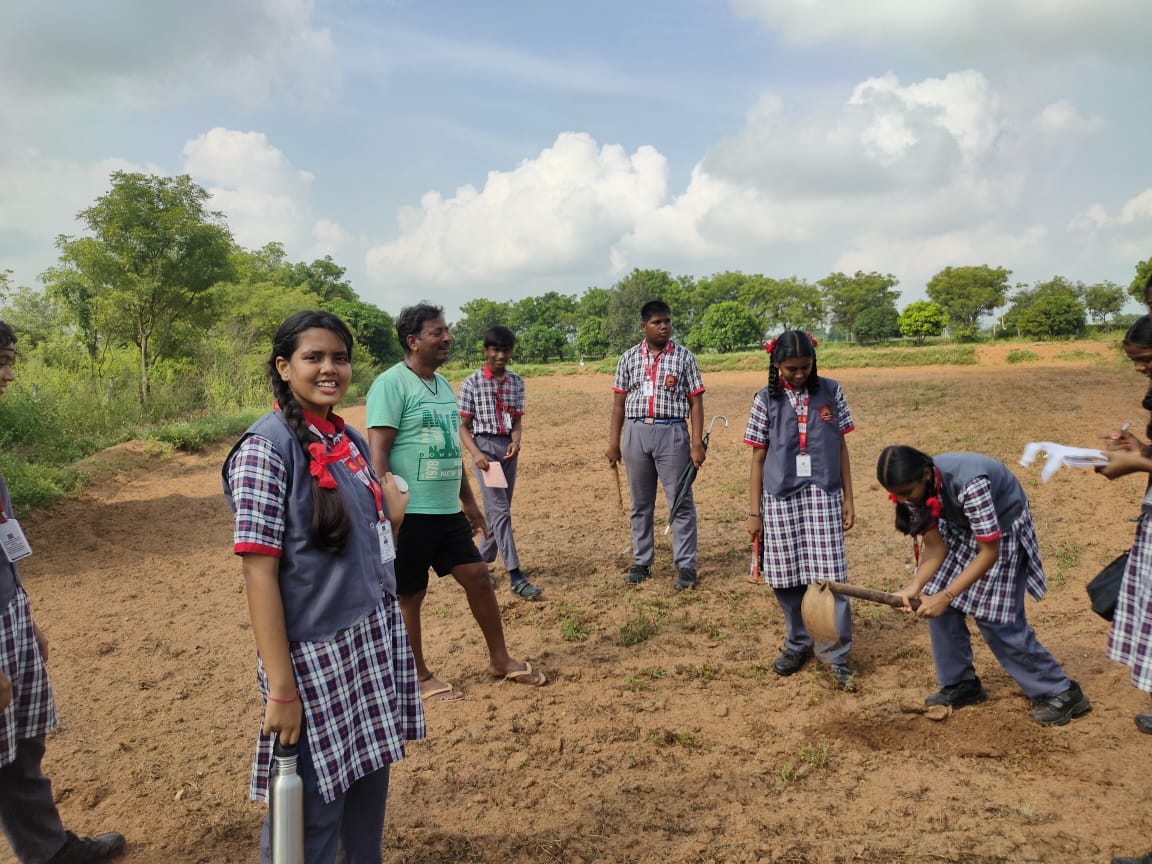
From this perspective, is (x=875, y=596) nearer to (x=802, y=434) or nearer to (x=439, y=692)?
(x=802, y=434)

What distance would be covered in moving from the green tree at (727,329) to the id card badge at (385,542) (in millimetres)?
62130

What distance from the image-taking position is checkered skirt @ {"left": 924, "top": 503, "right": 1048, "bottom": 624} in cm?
323

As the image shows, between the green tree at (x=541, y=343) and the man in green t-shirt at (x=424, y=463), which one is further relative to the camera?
the green tree at (x=541, y=343)

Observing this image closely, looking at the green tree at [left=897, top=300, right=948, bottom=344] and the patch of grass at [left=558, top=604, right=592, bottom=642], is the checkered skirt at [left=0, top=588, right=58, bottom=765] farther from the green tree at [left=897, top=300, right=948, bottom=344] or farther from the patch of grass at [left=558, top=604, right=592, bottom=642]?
the green tree at [left=897, top=300, right=948, bottom=344]

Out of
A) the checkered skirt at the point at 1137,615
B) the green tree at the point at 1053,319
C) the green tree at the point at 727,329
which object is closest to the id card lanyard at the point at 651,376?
the checkered skirt at the point at 1137,615

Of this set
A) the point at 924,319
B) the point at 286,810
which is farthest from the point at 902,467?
the point at 924,319

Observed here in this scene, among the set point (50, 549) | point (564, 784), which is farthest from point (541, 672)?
point (50, 549)

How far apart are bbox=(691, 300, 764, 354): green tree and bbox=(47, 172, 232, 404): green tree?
50.8 metres

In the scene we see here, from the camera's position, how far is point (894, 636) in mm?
4363

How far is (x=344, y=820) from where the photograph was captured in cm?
213

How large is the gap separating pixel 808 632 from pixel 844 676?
0.26m

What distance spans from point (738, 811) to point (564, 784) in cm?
68

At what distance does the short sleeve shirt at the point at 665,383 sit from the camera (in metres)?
5.18

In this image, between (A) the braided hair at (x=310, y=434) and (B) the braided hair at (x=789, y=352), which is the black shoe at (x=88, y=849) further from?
(B) the braided hair at (x=789, y=352)
